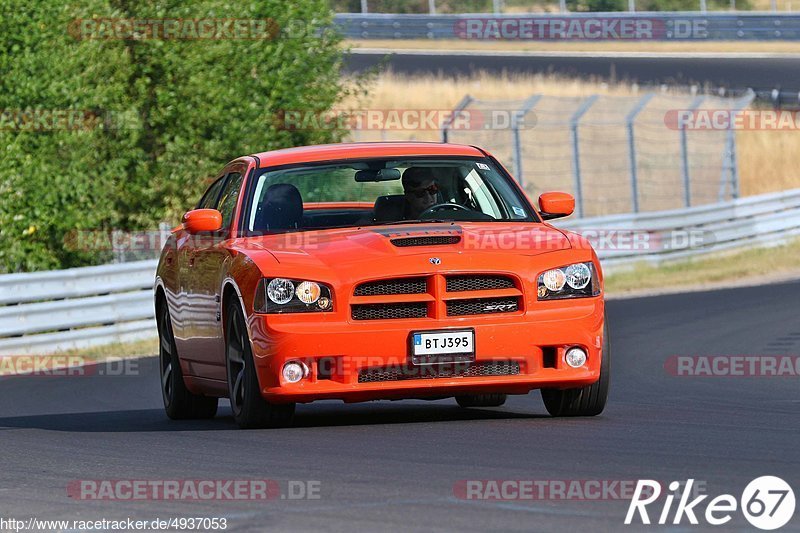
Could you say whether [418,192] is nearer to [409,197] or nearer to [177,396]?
[409,197]

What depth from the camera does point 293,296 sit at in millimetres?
9195

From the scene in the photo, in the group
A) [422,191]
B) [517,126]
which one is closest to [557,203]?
[422,191]

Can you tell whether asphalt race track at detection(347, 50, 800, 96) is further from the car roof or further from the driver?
the driver

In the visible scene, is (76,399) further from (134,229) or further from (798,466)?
(134,229)

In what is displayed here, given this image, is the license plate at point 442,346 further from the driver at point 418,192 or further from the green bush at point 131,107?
the green bush at point 131,107

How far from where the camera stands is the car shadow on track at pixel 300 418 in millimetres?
10096

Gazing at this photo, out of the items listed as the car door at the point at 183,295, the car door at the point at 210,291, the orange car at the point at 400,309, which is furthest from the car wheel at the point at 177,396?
the orange car at the point at 400,309

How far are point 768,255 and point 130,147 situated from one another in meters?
9.93

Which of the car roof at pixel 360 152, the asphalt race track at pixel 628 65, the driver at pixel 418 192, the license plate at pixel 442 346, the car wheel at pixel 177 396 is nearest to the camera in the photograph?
the license plate at pixel 442 346

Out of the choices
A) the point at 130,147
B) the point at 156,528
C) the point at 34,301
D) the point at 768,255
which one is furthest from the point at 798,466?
the point at 768,255

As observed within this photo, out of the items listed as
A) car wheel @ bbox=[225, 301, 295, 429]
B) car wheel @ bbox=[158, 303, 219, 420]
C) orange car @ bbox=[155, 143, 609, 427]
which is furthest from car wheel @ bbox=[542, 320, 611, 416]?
car wheel @ bbox=[158, 303, 219, 420]

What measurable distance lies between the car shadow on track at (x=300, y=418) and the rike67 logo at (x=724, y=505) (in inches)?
120

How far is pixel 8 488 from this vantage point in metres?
7.72

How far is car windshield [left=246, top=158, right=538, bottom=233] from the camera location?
33.7ft
